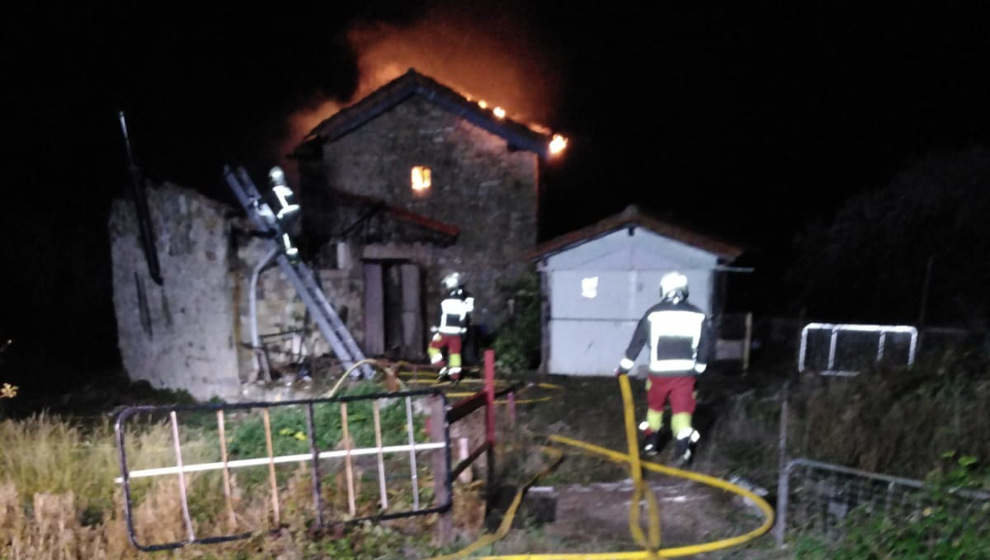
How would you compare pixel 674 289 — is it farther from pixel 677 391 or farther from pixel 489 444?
pixel 489 444

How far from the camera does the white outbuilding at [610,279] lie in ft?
31.7

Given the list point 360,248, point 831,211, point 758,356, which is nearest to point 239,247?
point 360,248

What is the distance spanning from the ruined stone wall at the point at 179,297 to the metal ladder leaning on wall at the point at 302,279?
53cm

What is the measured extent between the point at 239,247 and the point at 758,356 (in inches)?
386

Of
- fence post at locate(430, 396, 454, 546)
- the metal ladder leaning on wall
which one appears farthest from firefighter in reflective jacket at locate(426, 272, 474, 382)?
fence post at locate(430, 396, 454, 546)

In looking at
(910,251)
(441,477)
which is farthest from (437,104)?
(910,251)

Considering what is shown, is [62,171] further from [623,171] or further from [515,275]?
[623,171]

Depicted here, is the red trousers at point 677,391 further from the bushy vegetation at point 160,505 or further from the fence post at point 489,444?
the bushy vegetation at point 160,505

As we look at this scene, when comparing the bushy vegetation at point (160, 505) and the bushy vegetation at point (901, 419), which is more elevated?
the bushy vegetation at point (901, 419)

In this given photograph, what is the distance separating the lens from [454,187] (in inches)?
520

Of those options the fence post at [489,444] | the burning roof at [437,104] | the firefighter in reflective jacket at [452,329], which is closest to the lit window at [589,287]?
the firefighter in reflective jacket at [452,329]

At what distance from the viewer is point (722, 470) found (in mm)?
5926

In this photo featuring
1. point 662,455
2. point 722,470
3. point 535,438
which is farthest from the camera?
point 535,438

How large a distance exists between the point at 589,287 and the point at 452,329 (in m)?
2.42
